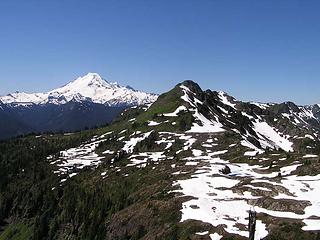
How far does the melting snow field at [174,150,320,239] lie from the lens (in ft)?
261

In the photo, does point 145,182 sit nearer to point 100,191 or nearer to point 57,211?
point 100,191

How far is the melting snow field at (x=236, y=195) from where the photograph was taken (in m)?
79.4

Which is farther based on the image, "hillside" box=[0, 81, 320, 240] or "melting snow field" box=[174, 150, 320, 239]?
"hillside" box=[0, 81, 320, 240]

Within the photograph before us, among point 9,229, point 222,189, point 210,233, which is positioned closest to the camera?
point 210,233

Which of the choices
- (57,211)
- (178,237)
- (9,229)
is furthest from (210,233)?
(9,229)

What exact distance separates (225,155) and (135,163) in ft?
143

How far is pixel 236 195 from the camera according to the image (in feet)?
318

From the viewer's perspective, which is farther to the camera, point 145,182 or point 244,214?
point 145,182

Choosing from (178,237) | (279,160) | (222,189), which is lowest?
(178,237)

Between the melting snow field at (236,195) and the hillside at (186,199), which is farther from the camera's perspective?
the hillside at (186,199)

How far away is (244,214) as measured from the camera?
274ft

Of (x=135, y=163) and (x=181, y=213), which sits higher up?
(x=135, y=163)

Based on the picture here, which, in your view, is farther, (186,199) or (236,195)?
(186,199)

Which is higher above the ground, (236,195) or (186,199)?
(236,195)
